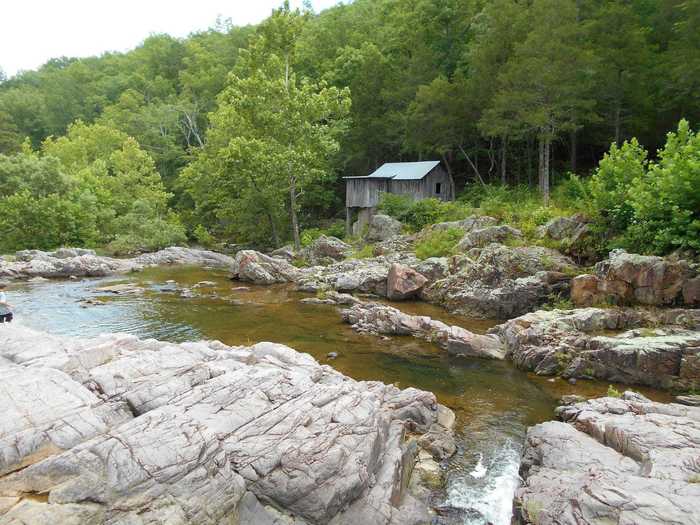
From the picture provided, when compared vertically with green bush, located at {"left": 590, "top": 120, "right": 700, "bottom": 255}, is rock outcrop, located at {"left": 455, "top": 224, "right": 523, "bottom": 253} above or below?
below

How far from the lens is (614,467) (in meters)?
8.06

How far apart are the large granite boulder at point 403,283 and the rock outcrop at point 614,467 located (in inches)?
526

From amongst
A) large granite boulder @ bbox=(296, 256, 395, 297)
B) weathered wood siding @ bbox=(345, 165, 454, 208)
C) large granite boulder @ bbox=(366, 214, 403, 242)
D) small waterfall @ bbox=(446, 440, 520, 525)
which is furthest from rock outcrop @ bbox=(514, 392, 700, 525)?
weathered wood siding @ bbox=(345, 165, 454, 208)

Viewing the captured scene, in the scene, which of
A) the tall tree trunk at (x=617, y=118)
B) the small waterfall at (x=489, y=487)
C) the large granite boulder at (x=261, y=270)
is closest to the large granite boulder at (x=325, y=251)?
the large granite boulder at (x=261, y=270)

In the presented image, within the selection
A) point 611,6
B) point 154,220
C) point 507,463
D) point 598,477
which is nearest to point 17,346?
point 507,463

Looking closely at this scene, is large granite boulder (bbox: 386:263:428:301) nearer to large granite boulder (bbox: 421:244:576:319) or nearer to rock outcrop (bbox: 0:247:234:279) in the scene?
large granite boulder (bbox: 421:244:576:319)

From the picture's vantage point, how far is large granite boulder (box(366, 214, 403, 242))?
35312 millimetres

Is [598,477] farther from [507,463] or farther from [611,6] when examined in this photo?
[611,6]

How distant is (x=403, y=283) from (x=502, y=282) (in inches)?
193

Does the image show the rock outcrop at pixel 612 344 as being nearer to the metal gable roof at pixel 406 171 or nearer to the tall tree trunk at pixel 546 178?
the tall tree trunk at pixel 546 178

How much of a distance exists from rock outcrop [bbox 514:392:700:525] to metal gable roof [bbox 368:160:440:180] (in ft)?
100

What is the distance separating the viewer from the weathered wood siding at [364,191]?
41.3m

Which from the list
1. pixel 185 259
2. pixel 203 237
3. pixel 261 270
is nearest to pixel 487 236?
pixel 261 270

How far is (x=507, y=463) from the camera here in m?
9.74
